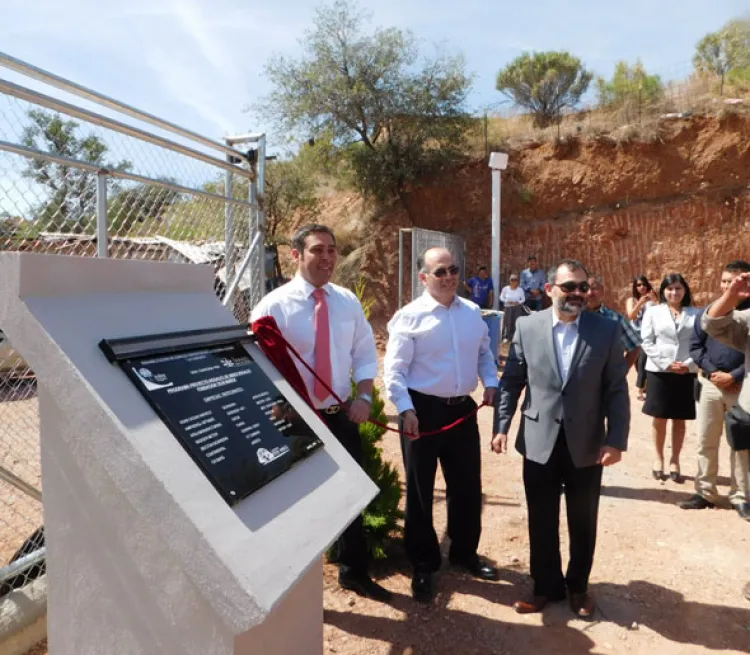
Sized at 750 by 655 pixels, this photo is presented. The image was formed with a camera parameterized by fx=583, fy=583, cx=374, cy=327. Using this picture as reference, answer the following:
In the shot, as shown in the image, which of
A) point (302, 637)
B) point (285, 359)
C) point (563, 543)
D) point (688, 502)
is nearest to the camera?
point (302, 637)

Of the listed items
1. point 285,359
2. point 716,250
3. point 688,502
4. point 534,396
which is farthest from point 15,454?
point 716,250

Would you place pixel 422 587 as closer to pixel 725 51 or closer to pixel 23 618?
pixel 23 618

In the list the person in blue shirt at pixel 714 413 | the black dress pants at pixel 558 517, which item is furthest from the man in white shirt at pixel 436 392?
the person in blue shirt at pixel 714 413

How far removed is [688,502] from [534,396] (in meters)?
2.45

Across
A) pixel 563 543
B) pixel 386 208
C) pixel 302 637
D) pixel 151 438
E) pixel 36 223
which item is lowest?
pixel 563 543

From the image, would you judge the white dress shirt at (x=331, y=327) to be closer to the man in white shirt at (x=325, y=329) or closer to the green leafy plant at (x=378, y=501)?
the man in white shirt at (x=325, y=329)

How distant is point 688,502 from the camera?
478cm

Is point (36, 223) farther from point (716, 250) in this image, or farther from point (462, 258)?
point (716, 250)

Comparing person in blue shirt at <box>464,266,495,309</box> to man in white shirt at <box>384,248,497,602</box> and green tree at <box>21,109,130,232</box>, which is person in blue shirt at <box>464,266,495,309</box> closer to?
man in white shirt at <box>384,248,497,602</box>

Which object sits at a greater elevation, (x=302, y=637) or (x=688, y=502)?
(x=302, y=637)

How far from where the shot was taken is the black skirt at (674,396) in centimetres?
528

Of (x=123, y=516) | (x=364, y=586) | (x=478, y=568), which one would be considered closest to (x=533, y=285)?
(x=478, y=568)

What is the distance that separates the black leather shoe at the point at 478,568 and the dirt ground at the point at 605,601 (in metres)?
0.05

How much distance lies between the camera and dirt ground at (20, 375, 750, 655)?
3061 mm
